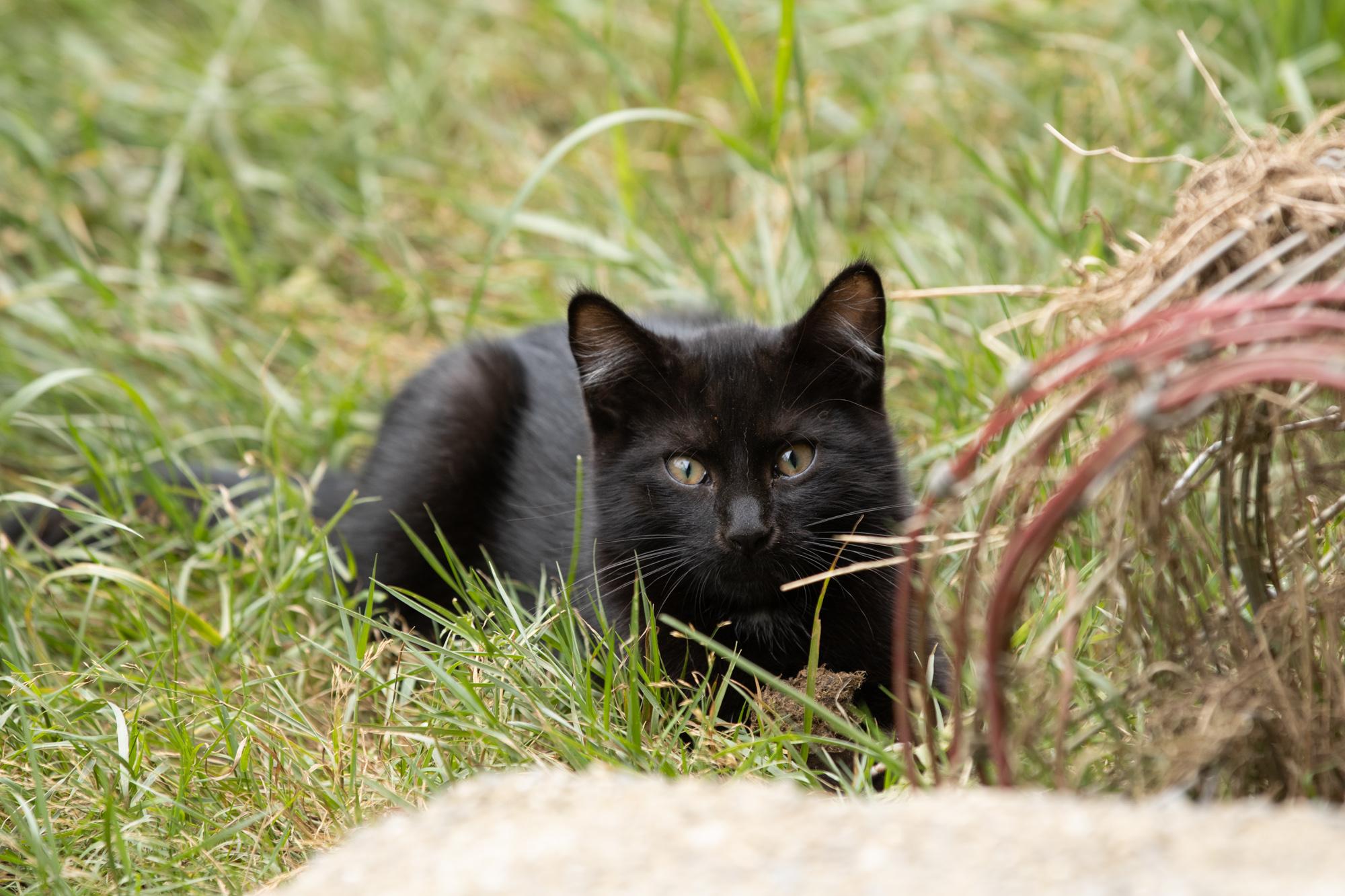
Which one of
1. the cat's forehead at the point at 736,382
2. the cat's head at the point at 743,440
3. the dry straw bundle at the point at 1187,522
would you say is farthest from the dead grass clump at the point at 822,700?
the cat's forehead at the point at 736,382

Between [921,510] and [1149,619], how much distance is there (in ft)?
2.04

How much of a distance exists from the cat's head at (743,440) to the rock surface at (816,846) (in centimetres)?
87

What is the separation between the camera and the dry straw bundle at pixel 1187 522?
1638mm

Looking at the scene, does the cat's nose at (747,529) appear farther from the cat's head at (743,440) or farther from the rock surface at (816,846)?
the rock surface at (816,846)

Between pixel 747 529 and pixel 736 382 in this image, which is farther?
pixel 736 382

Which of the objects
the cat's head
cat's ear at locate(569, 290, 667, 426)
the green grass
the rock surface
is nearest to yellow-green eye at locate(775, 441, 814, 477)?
the cat's head

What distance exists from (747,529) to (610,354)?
1.71 ft

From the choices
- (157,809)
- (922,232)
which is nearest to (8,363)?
(157,809)

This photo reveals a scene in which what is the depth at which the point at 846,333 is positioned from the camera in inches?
105

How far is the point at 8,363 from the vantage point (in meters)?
4.02

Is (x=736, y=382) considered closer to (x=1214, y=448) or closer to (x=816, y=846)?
(x=1214, y=448)

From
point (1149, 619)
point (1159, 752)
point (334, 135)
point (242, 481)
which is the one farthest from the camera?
point (334, 135)

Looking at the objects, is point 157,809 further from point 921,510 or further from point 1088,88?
point 1088,88

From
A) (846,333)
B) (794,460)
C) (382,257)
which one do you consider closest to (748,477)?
(794,460)
